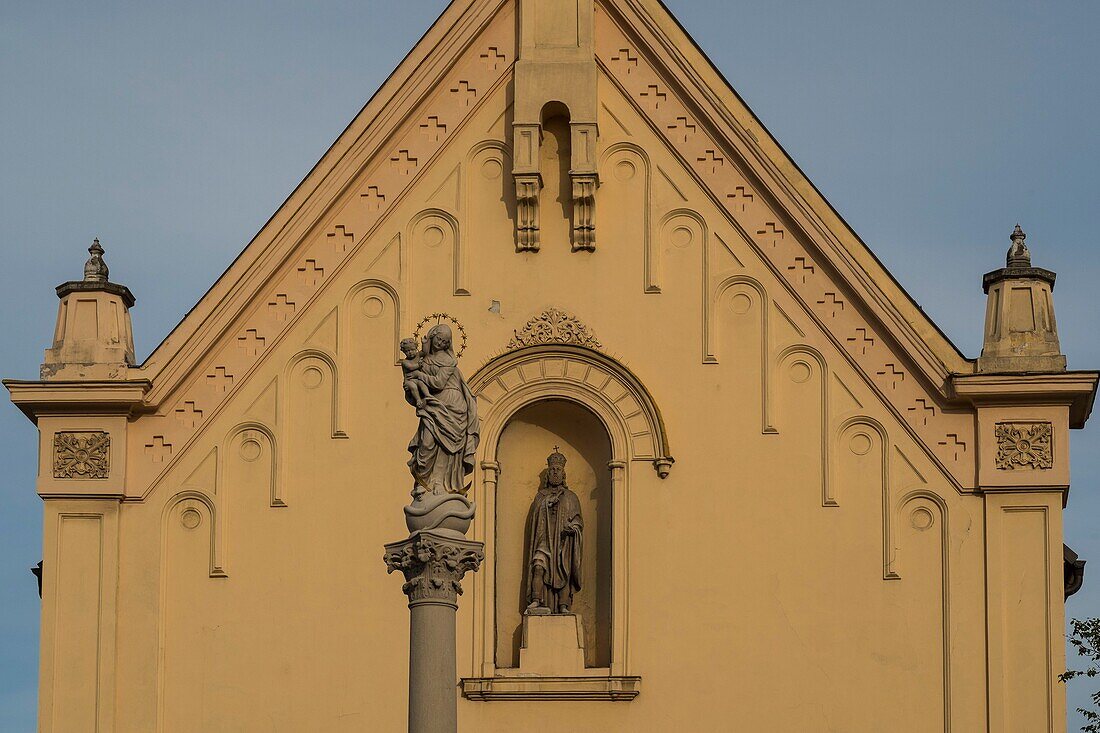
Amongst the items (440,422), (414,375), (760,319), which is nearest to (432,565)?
(440,422)

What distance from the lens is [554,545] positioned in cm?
2877

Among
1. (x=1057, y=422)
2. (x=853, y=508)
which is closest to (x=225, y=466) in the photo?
(x=853, y=508)

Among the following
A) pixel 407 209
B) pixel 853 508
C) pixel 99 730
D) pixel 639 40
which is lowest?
pixel 99 730

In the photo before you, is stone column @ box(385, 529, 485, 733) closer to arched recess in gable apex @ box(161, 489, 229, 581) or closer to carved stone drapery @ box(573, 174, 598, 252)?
arched recess in gable apex @ box(161, 489, 229, 581)

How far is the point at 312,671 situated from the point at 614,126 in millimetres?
6630

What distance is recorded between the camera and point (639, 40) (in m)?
29.8

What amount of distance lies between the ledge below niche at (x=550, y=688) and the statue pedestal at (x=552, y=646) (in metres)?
0.12

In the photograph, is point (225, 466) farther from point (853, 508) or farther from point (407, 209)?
point (853, 508)

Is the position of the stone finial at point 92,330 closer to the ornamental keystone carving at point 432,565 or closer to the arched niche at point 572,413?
the arched niche at point 572,413

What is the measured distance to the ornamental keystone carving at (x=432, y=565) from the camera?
22.1 metres

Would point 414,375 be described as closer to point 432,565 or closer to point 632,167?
point 432,565

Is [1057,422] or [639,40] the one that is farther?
[639,40]

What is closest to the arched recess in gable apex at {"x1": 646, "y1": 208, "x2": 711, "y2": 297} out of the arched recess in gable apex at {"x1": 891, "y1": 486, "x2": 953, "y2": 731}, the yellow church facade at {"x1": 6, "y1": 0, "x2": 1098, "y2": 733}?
the yellow church facade at {"x1": 6, "y1": 0, "x2": 1098, "y2": 733}

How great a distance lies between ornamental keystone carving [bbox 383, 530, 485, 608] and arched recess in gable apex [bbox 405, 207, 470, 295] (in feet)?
24.4
